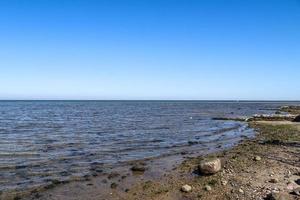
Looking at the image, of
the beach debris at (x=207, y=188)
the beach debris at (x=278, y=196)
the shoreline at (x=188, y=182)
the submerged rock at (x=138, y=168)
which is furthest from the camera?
the submerged rock at (x=138, y=168)

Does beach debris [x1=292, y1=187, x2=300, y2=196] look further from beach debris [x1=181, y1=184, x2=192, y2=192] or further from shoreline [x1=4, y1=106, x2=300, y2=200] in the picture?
beach debris [x1=181, y1=184, x2=192, y2=192]

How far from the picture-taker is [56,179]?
1783 cm

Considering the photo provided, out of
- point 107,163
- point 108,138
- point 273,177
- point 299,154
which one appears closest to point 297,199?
point 273,177

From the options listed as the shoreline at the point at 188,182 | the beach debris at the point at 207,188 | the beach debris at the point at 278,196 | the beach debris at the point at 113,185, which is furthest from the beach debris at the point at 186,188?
the beach debris at the point at 278,196

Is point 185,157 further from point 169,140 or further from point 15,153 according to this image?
point 15,153

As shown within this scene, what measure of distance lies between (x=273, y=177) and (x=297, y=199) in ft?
11.4

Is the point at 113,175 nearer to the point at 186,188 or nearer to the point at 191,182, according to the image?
the point at 191,182

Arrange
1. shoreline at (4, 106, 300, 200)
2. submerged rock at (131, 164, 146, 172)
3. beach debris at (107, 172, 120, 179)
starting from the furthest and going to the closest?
submerged rock at (131, 164, 146, 172) < beach debris at (107, 172, 120, 179) < shoreline at (4, 106, 300, 200)

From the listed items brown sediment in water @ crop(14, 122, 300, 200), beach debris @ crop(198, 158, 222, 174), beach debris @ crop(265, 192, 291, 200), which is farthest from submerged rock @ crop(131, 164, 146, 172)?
beach debris @ crop(265, 192, 291, 200)

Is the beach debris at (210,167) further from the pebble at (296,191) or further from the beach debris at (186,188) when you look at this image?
the pebble at (296,191)

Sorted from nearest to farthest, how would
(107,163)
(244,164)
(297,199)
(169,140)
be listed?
1. (297,199)
2. (244,164)
3. (107,163)
4. (169,140)

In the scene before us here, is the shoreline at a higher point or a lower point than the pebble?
lower

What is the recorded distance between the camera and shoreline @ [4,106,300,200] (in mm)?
14836

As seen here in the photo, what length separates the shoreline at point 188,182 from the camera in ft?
48.7
